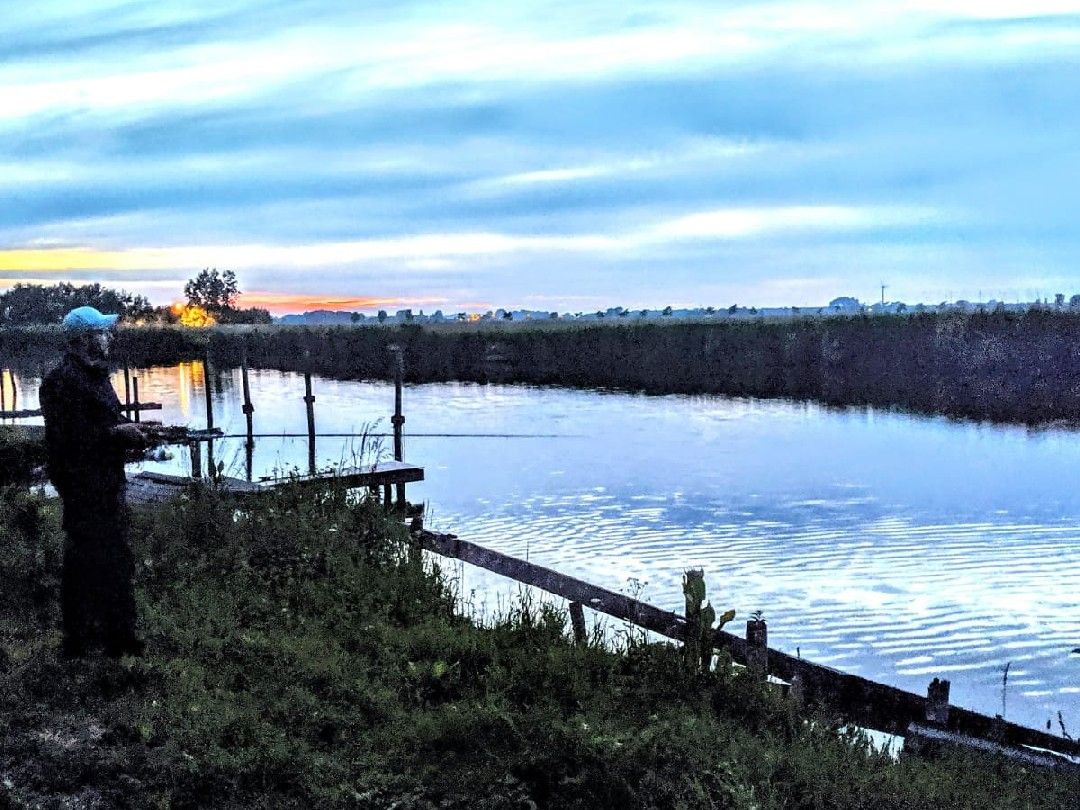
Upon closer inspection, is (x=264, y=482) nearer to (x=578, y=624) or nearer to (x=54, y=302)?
(x=578, y=624)

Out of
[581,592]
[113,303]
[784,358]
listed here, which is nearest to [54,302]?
[113,303]

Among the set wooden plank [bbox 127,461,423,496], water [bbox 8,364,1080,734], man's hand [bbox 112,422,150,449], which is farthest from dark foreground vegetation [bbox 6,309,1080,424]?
man's hand [bbox 112,422,150,449]

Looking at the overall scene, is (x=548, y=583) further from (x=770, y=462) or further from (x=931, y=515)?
(x=770, y=462)

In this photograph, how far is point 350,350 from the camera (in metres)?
74.6

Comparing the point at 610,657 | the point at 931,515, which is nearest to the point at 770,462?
the point at 931,515

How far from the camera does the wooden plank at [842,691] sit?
786 centimetres

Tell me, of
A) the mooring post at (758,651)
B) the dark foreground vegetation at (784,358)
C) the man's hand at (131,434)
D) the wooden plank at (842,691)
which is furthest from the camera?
the dark foreground vegetation at (784,358)

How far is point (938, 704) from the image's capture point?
7973 mm

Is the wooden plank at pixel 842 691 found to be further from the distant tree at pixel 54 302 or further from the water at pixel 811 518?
the distant tree at pixel 54 302

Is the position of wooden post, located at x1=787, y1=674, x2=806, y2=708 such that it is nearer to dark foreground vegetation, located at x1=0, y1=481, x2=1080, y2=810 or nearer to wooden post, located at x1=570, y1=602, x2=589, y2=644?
dark foreground vegetation, located at x1=0, y1=481, x2=1080, y2=810

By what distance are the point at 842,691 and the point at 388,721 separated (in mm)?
3713

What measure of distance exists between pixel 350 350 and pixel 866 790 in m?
70.0

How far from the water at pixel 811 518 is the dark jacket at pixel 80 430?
7193mm

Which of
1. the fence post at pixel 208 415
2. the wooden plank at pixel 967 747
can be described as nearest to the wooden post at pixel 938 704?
the wooden plank at pixel 967 747
